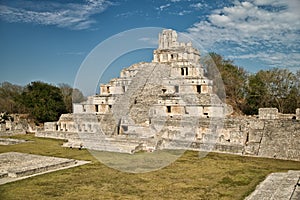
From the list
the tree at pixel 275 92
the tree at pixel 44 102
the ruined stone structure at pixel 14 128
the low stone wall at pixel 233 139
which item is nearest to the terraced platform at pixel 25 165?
the low stone wall at pixel 233 139

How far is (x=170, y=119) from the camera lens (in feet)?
70.5

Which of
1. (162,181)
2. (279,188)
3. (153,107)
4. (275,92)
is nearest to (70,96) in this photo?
(153,107)

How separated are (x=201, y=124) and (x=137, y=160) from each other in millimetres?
6204

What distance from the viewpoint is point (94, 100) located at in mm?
28078

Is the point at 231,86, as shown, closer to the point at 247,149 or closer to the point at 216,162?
the point at 247,149

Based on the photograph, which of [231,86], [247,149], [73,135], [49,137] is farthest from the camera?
[231,86]

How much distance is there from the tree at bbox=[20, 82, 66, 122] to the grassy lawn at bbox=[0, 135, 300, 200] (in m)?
19.2

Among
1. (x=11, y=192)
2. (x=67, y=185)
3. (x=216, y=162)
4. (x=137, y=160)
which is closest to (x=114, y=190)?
(x=67, y=185)

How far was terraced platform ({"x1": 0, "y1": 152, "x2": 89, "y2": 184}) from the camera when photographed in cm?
1286

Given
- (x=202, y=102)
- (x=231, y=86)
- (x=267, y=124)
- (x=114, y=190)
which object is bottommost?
(x=114, y=190)

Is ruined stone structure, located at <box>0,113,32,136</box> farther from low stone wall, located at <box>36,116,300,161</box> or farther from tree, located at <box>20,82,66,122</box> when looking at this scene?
low stone wall, located at <box>36,116,300,161</box>

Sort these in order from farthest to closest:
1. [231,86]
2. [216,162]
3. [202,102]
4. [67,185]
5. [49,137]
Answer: [231,86]
[49,137]
[202,102]
[216,162]
[67,185]

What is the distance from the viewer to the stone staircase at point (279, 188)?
9.37 meters

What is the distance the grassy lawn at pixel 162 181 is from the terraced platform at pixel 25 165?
707 millimetres
